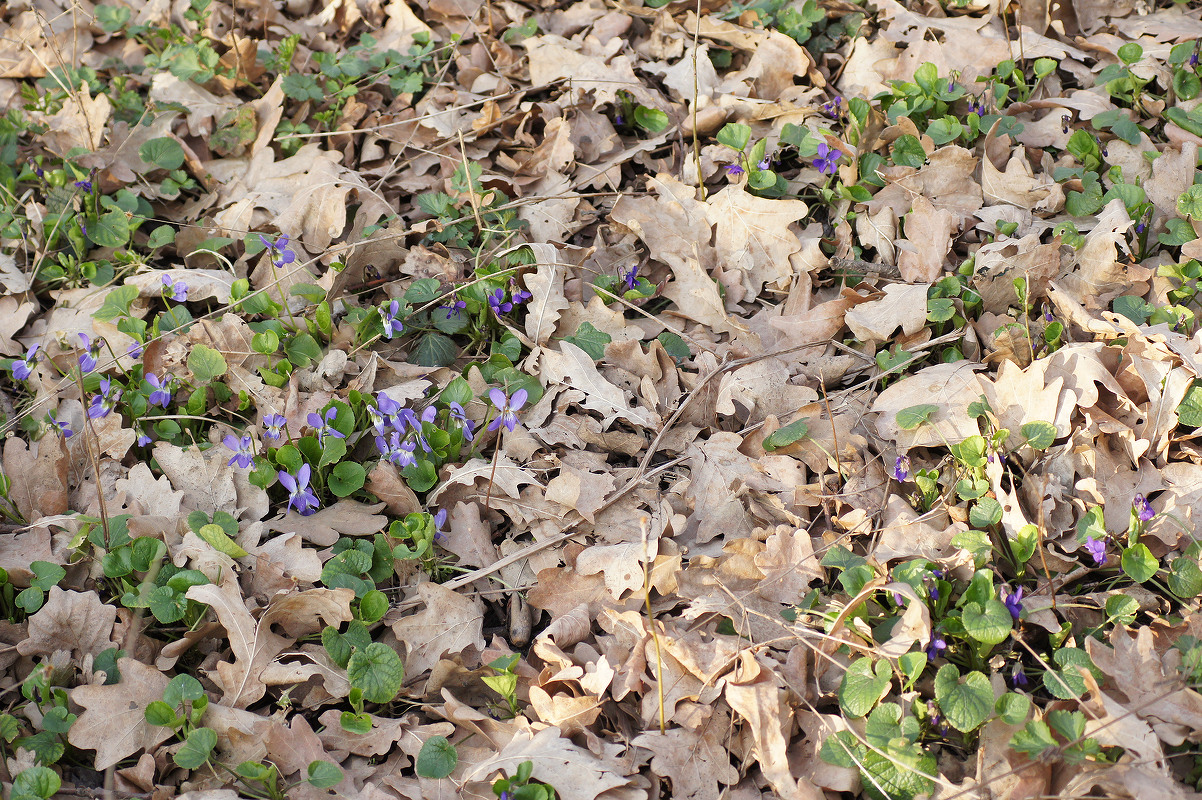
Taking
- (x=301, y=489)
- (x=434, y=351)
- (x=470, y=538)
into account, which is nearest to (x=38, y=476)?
(x=301, y=489)

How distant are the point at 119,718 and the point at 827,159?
9.85 feet

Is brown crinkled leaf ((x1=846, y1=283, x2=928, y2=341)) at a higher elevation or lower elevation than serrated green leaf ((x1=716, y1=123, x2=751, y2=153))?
lower

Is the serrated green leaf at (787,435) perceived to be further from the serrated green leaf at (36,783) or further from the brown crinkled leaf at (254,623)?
the serrated green leaf at (36,783)

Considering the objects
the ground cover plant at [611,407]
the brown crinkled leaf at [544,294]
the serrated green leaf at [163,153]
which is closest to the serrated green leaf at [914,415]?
the ground cover plant at [611,407]

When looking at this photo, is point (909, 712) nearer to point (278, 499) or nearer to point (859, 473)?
point (859, 473)

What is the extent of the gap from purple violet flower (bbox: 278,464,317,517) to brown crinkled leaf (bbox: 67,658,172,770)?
0.59m

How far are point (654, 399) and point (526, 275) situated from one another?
2.41ft

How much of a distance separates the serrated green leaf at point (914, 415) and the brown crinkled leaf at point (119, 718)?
2214 mm

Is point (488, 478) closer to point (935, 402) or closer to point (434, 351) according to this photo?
point (434, 351)

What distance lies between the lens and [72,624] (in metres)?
2.32

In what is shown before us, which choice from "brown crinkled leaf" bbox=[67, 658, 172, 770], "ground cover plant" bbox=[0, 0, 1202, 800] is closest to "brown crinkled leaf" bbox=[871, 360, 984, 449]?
"ground cover plant" bbox=[0, 0, 1202, 800]

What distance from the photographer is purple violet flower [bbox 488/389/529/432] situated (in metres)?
2.62

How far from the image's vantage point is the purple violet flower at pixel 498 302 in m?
3.01

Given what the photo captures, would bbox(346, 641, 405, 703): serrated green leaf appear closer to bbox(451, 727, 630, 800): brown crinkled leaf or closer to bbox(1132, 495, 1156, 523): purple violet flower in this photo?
bbox(451, 727, 630, 800): brown crinkled leaf
